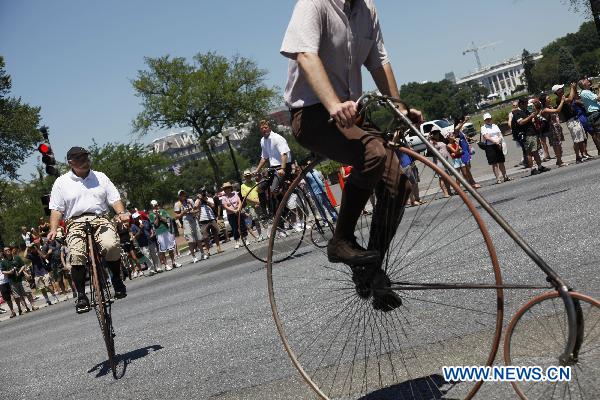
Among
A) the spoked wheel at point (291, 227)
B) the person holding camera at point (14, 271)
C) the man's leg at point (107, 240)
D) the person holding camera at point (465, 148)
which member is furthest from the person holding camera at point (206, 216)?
the man's leg at point (107, 240)

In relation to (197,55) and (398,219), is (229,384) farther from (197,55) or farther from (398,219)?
(197,55)

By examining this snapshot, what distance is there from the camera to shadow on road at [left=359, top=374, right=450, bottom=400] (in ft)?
12.9

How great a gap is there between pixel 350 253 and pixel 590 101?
17.3 meters

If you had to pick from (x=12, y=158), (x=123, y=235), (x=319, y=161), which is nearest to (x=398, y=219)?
(x=319, y=161)

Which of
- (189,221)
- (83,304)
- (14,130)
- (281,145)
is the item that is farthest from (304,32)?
(14,130)

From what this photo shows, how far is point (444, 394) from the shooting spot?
151 inches

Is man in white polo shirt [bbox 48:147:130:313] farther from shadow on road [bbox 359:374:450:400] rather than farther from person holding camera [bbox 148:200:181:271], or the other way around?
person holding camera [bbox 148:200:181:271]

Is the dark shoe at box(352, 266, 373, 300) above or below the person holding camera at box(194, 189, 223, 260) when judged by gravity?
below

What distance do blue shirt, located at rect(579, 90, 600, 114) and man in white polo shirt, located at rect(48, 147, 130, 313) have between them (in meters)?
14.9

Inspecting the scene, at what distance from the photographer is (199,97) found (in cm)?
7612

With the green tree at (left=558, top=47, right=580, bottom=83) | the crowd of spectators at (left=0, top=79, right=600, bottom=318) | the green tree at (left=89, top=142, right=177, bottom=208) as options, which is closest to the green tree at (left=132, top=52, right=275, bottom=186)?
the green tree at (left=89, top=142, right=177, bottom=208)

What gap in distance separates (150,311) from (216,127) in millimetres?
68274

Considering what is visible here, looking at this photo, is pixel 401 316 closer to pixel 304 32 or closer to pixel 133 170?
pixel 304 32

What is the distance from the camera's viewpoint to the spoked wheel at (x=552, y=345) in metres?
2.81
